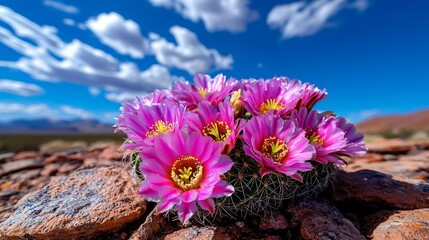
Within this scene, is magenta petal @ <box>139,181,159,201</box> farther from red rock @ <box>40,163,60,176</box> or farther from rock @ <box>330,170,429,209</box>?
red rock @ <box>40,163,60,176</box>

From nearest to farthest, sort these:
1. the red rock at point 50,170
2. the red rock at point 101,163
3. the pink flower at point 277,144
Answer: the pink flower at point 277,144 < the red rock at point 101,163 < the red rock at point 50,170

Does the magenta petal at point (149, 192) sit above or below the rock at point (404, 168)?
below

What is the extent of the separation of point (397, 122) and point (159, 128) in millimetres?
88806

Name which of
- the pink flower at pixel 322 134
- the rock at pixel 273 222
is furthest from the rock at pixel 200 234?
the pink flower at pixel 322 134

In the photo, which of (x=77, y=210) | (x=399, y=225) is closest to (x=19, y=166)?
(x=77, y=210)

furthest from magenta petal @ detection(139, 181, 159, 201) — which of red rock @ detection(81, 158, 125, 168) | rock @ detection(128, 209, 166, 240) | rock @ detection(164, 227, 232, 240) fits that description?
red rock @ detection(81, 158, 125, 168)

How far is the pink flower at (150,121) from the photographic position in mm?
2396

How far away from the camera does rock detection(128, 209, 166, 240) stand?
2525mm

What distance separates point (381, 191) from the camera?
296 cm

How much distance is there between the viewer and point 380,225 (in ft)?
8.41

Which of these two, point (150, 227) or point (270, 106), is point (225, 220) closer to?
point (150, 227)

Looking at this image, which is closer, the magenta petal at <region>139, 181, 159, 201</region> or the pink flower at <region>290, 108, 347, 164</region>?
the magenta petal at <region>139, 181, 159, 201</region>

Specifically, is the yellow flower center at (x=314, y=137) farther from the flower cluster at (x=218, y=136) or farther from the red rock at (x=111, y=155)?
the red rock at (x=111, y=155)

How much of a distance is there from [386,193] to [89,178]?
8.72 ft
